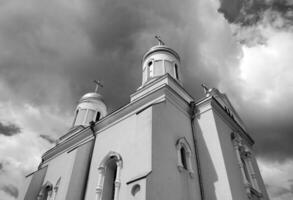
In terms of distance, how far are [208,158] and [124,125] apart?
4.54m

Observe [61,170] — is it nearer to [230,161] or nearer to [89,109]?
[89,109]

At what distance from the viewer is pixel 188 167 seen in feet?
32.8

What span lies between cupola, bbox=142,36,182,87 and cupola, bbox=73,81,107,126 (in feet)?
20.2


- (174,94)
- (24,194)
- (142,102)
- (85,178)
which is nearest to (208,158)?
(174,94)

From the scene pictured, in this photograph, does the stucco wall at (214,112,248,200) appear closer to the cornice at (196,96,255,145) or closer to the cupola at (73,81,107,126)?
the cornice at (196,96,255,145)

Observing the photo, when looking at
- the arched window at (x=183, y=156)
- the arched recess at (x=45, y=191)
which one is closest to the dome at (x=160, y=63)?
the arched window at (x=183, y=156)

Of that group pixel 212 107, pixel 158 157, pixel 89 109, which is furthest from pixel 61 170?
pixel 212 107

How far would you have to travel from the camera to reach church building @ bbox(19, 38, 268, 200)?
8836 millimetres

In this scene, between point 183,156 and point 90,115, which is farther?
point 90,115

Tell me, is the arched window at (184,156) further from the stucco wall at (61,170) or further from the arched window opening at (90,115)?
the arched window opening at (90,115)

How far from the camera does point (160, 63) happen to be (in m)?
16.5

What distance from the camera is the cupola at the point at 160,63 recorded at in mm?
16078

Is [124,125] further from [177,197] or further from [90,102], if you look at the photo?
[90,102]

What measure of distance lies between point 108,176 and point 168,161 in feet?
11.8
